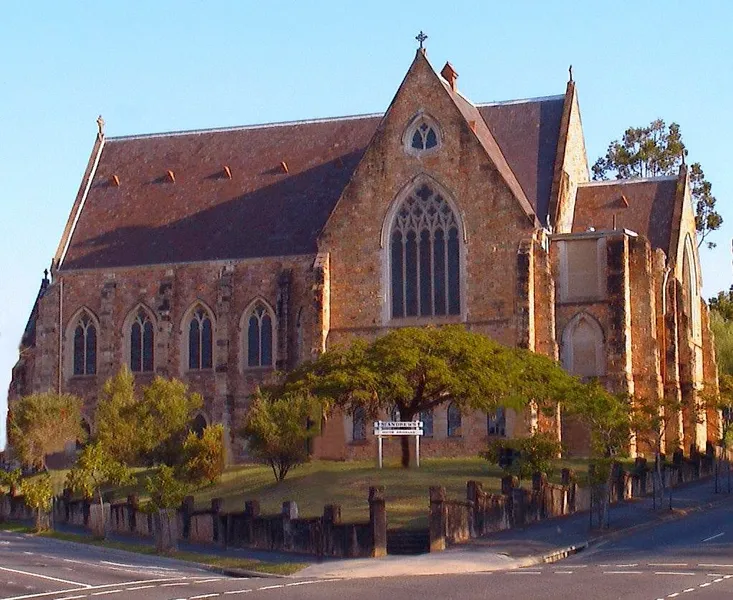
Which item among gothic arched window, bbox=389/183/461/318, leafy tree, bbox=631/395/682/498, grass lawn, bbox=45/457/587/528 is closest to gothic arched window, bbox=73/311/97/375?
grass lawn, bbox=45/457/587/528

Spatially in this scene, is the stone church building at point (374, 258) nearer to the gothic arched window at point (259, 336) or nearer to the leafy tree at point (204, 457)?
the gothic arched window at point (259, 336)

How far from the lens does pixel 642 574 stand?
29.8 m

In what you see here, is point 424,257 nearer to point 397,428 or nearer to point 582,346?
point 582,346

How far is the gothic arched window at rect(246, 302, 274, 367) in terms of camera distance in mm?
63844

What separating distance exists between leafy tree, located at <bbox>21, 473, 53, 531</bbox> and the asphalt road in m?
7.43

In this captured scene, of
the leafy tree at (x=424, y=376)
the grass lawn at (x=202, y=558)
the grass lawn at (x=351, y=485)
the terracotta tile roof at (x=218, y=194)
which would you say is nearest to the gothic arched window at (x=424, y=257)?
the terracotta tile roof at (x=218, y=194)

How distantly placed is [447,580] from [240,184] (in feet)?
130

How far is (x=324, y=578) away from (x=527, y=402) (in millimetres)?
19827

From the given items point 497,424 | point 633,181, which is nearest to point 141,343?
point 497,424

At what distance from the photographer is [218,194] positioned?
222 feet

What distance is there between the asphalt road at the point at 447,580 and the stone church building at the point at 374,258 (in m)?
19.6

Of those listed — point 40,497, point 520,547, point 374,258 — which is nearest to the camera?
point 520,547

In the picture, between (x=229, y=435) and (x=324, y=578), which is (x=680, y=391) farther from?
(x=324, y=578)

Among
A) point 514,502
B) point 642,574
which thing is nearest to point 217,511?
point 514,502
